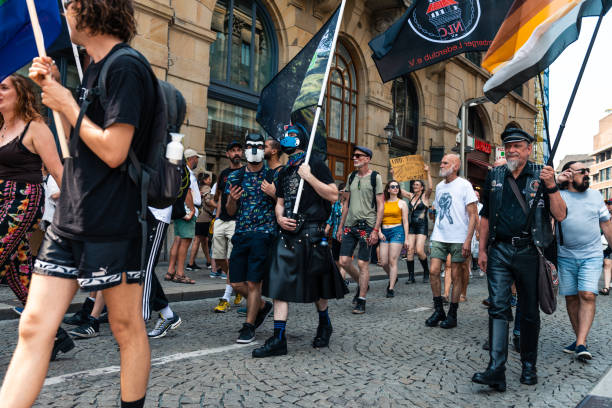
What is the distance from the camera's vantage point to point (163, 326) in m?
4.61

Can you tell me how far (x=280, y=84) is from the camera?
18.8ft

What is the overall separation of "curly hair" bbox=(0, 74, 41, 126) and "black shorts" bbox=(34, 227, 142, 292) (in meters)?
1.78

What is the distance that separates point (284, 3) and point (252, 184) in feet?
31.0

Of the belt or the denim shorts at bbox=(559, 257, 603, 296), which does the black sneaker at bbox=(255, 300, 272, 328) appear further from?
the denim shorts at bbox=(559, 257, 603, 296)

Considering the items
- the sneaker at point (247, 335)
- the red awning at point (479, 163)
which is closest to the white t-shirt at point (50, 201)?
the sneaker at point (247, 335)

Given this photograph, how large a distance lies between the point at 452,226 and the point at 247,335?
9.06ft

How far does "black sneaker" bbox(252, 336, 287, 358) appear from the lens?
3996 millimetres

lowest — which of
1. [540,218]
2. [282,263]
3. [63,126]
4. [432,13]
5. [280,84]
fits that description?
[282,263]

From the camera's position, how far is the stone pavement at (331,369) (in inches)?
122

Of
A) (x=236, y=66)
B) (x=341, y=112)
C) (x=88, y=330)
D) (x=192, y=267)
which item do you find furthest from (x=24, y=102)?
(x=341, y=112)

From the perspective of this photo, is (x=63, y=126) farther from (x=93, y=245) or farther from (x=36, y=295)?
(x=36, y=295)

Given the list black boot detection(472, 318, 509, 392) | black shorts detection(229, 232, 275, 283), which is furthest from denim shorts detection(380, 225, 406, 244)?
black boot detection(472, 318, 509, 392)

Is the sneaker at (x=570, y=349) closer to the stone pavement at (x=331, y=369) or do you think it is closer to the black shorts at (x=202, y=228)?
the stone pavement at (x=331, y=369)

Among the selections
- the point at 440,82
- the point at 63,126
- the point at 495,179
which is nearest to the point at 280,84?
the point at 495,179
